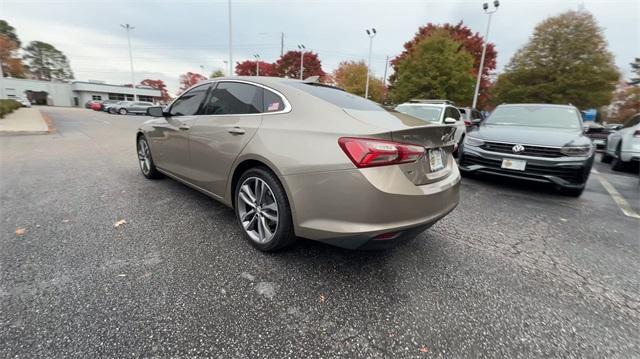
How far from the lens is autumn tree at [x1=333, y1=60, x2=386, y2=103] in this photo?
130 ft

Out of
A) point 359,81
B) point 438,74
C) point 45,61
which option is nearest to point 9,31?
point 45,61

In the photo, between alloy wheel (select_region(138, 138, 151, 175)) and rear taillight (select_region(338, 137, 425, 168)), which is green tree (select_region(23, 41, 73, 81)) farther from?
rear taillight (select_region(338, 137, 425, 168))

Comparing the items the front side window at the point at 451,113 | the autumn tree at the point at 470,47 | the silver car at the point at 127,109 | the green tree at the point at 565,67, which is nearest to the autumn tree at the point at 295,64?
the autumn tree at the point at 470,47

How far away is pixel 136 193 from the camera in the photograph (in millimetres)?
3818

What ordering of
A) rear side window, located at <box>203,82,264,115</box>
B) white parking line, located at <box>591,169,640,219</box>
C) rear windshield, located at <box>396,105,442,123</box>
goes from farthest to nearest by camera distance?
rear windshield, located at <box>396,105,442,123</box>
white parking line, located at <box>591,169,640,219</box>
rear side window, located at <box>203,82,264,115</box>

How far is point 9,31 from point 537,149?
347ft

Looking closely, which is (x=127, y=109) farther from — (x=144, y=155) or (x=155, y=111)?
(x=155, y=111)

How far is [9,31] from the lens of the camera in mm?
68125

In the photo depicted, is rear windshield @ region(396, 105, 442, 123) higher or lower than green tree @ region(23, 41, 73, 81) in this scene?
lower

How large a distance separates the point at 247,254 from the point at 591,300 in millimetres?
2571

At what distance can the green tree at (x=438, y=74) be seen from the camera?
21781 mm

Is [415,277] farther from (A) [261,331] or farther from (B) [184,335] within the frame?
(B) [184,335]

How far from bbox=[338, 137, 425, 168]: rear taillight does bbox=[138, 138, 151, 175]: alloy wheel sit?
3.64m

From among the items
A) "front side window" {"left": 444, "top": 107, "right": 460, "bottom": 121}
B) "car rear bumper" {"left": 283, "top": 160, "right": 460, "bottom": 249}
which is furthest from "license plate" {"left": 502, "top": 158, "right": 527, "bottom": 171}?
"front side window" {"left": 444, "top": 107, "right": 460, "bottom": 121}
